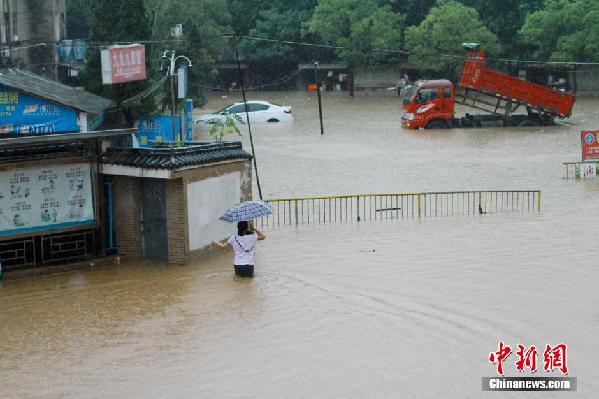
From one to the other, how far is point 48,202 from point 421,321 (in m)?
7.19

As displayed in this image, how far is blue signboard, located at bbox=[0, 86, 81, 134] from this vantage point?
63.4 feet

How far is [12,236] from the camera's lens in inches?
667

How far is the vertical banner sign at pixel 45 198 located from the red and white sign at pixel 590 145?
16.0 m

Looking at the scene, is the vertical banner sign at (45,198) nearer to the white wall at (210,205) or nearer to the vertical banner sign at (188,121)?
the white wall at (210,205)

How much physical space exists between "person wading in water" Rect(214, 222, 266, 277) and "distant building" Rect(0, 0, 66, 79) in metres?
21.1

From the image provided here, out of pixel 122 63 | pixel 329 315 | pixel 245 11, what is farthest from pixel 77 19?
pixel 329 315

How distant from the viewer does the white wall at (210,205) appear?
17812 millimetres

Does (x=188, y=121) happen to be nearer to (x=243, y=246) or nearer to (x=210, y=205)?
(x=210, y=205)

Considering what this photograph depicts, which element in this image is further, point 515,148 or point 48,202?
point 515,148

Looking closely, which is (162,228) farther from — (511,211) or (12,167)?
(511,211)

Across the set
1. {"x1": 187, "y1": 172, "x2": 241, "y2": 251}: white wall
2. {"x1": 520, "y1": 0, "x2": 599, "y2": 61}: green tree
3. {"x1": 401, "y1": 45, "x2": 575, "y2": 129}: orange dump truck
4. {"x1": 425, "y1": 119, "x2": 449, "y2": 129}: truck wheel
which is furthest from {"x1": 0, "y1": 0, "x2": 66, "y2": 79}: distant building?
{"x1": 520, "y1": 0, "x2": 599, "y2": 61}: green tree

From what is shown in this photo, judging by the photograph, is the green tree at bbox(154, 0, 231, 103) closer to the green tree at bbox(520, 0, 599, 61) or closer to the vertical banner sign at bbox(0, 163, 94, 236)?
the green tree at bbox(520, 0, 599, 61)

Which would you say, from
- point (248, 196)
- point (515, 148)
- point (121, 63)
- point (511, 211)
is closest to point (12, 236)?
point (248, 196)

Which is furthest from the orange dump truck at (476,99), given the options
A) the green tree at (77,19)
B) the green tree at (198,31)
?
the green tree at (77,19)
